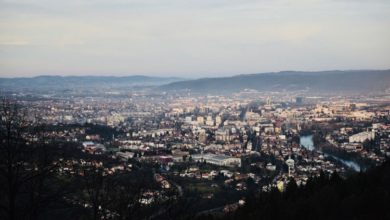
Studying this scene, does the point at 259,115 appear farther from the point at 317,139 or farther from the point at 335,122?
the point at 317,139

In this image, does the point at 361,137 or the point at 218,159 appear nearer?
the point at 218,159

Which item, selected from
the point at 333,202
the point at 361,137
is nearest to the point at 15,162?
the point at 333,202

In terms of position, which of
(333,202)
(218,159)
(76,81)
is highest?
(333,202)

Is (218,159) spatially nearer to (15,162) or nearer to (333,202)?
(333,202)

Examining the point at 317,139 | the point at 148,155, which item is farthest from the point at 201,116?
the point at 148,155

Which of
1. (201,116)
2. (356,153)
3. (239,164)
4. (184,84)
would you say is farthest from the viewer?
(184,84)

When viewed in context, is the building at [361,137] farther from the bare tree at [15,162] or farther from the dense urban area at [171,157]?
the bare tree at [15,162]
